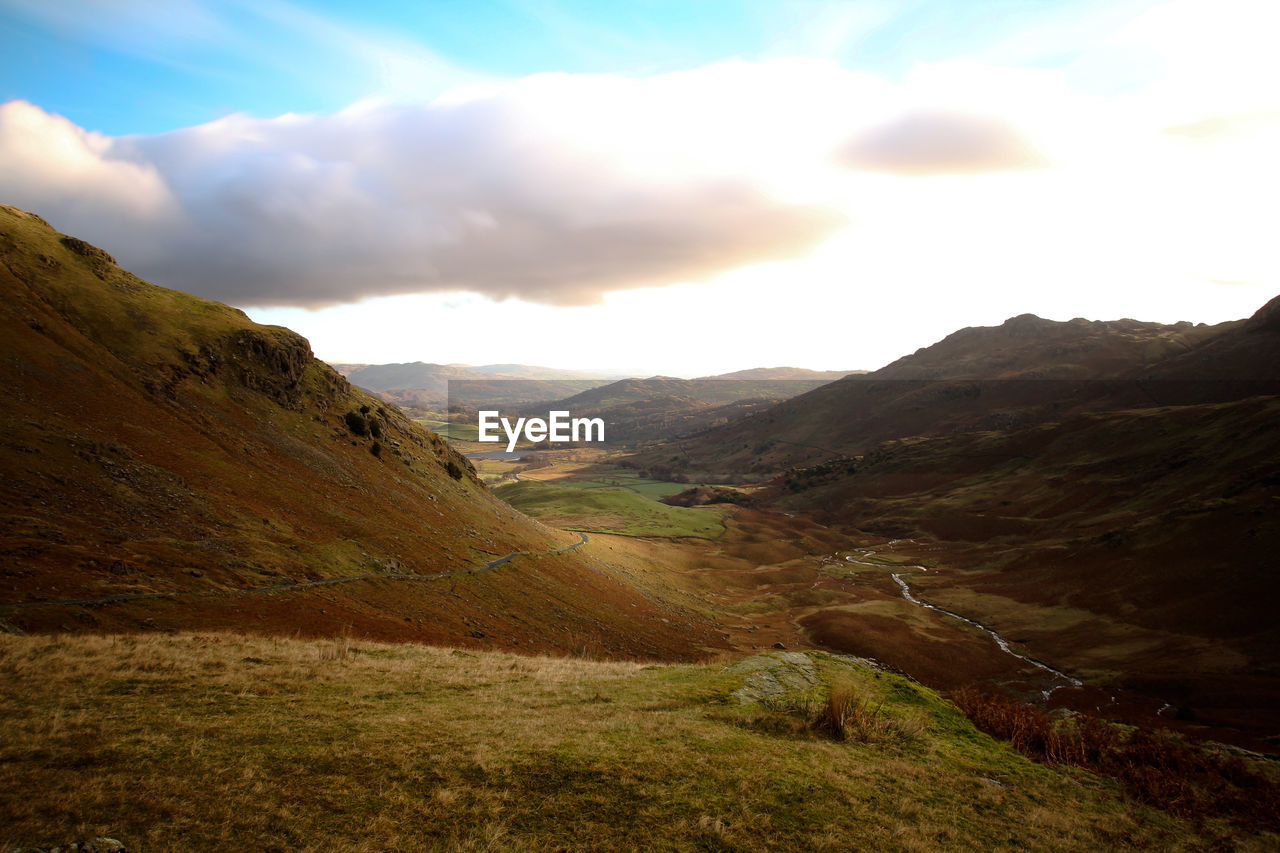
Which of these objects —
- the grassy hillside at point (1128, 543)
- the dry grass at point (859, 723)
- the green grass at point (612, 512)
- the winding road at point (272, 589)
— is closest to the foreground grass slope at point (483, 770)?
the dry grass at point (859, 723)

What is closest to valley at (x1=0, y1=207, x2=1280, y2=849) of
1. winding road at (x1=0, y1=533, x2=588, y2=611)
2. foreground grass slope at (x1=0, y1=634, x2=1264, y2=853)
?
foreground grass slope at (x1=0, y1=634, x2=1264, y2=853)

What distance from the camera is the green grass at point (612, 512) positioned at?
451 ft

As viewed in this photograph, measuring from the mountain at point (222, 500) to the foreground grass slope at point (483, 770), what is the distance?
11.6 m

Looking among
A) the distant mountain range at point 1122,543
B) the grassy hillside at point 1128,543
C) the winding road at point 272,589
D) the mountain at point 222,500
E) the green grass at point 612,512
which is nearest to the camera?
the winding road at point 272,589

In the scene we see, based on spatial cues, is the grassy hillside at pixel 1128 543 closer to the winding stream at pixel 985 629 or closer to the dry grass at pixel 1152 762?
the winding stream at pixel 985 629

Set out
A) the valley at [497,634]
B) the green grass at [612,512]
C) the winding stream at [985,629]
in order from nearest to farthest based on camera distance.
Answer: the valley at [497,634] < the winding stream at [985,629] < the green grass at [612,512]

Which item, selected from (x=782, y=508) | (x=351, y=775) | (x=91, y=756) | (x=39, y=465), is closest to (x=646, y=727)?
(x=351, y=775)

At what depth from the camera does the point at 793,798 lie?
12.1m

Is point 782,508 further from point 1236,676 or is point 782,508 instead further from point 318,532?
point 318,532

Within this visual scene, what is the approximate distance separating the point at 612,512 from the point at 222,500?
376 ft

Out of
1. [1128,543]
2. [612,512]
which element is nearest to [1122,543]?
[1128,543]

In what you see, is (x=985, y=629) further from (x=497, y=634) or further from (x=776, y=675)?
(x=776, y=675)

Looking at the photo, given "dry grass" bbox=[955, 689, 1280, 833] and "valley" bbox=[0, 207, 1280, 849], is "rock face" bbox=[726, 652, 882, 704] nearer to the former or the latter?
"valley" bbox=[0, 207, 1280, 849]

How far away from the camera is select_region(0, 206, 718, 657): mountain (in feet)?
98.1
